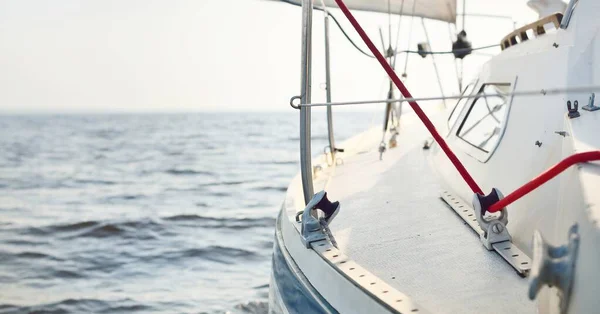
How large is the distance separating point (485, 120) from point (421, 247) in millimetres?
1571

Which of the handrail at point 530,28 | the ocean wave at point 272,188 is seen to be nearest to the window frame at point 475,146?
the handrail at point 530,28

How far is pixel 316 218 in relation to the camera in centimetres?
263

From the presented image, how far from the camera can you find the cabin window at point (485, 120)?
3531 millimetres

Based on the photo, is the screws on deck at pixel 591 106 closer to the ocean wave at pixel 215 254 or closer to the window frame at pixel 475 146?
the window frame at pixel 475 146

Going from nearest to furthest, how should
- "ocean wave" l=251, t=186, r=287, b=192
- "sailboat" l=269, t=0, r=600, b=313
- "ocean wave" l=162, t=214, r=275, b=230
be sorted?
"sailboat" l=269, t=0, r=600, b=313 → "ocean wave" l=162, t=214, r=275, b=230 → "ocean wave" l=251, t=186, r=287, b=192

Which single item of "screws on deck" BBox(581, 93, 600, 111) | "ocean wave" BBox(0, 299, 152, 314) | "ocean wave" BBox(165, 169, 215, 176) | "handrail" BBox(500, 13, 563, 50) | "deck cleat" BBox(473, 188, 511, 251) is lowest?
"ocean wave" BBox(165, 169, 215, 176)

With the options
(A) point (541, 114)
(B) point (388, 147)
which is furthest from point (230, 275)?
(A) point (541, 114)

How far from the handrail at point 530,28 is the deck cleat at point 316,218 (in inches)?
60.9

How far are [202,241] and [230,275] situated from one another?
1452 millimetres

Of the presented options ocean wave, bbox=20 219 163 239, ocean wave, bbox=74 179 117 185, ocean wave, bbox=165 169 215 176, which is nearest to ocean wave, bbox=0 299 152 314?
ocean wave, bbox=20 219 163 239

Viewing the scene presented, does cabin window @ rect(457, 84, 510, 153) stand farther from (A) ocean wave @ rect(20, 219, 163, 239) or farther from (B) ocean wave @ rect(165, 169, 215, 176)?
(B) ocean wave @ rect(165, 169, 215, 176)

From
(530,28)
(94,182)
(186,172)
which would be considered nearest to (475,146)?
(530,28)

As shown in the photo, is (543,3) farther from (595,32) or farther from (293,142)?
(293,142)

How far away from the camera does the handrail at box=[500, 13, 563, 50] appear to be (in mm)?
3459
